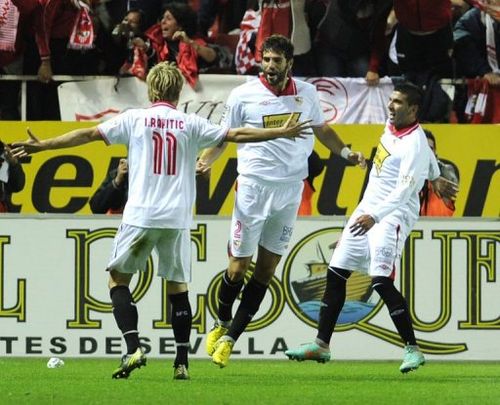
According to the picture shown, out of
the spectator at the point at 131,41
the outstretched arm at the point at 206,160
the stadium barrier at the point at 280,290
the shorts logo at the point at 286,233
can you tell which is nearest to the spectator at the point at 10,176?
the stadium barrier at the point at 280,290

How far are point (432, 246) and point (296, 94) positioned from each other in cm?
256

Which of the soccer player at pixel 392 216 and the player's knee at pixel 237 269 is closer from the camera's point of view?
the soccer player at pixel 392 216

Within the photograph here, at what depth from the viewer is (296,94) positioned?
11594 millimetres

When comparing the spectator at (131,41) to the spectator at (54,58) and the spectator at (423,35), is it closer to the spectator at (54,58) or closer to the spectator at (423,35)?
the spectator at (54,58)

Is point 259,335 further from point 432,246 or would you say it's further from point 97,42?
point 97,42

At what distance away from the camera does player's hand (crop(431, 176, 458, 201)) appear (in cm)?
1105

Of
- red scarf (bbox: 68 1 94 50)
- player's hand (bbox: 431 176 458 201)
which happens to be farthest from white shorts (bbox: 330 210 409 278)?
red scarf (bbox: 68 1 94 50)

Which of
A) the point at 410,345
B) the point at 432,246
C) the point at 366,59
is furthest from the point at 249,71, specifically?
the point at 410,345

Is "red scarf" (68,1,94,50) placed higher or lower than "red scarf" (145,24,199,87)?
higher

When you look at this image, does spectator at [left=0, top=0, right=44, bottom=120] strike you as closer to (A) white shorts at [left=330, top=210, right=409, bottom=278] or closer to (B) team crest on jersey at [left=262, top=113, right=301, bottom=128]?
(B) team crest on jersey at [left=262, top=113, right=301, bottom=128]

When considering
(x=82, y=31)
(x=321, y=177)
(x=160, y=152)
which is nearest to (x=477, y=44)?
(x=321, y=177)

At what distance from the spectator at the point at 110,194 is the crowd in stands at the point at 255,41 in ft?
6.26

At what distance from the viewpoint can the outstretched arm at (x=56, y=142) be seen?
9742mm

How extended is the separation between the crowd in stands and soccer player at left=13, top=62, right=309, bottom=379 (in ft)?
17.2
